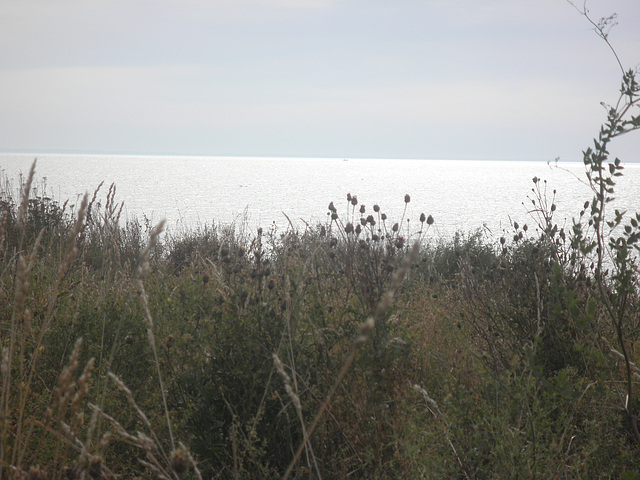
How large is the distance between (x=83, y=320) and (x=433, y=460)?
8.31 ft

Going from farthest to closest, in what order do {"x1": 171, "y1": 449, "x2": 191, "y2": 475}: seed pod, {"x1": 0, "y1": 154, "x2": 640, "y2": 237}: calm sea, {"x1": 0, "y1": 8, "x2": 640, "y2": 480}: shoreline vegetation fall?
{"x1": 0, "y1": 154, "x2": 640, "y2": 237}: calm sea < {"x1": 0, "y1": 8, "x2": 640, "y2": 480}: shoreline vegetation < {"x1": 171, "y1": 449, "x2": 191, "y2": 475}: seed pod

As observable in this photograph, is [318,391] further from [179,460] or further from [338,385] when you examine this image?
[179,460]

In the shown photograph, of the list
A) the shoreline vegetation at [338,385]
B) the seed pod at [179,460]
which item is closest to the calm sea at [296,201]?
the shoreline vegetation at [338,385]

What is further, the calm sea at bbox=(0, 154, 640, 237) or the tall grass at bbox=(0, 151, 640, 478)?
the calm sea at bbox=(0, 154, 640, 237)

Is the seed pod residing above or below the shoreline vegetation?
above

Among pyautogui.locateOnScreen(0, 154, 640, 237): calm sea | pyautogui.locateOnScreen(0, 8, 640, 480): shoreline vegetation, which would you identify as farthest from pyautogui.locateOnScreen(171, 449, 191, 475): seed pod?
pyautogui.locateOnScreen(0, 154, 640, 237): calm sea

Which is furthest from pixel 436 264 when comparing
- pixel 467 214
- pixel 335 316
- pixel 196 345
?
pixel 467 214

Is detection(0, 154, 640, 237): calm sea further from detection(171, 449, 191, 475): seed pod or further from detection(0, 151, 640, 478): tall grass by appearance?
detection(171, 449, 191, 475): seed pod

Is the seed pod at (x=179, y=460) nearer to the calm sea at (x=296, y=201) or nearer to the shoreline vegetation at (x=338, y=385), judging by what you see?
the shoreline vegetation at (x=338, y=385)

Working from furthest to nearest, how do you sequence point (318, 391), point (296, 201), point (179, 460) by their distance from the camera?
point (296, 201) → point (318, 391) → point (179, 460)

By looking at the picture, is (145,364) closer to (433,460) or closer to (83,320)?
(83,320)

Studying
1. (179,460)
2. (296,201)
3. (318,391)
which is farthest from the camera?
(296,201)

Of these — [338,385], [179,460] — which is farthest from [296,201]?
[179,460]

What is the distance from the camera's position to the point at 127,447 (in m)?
2.81
